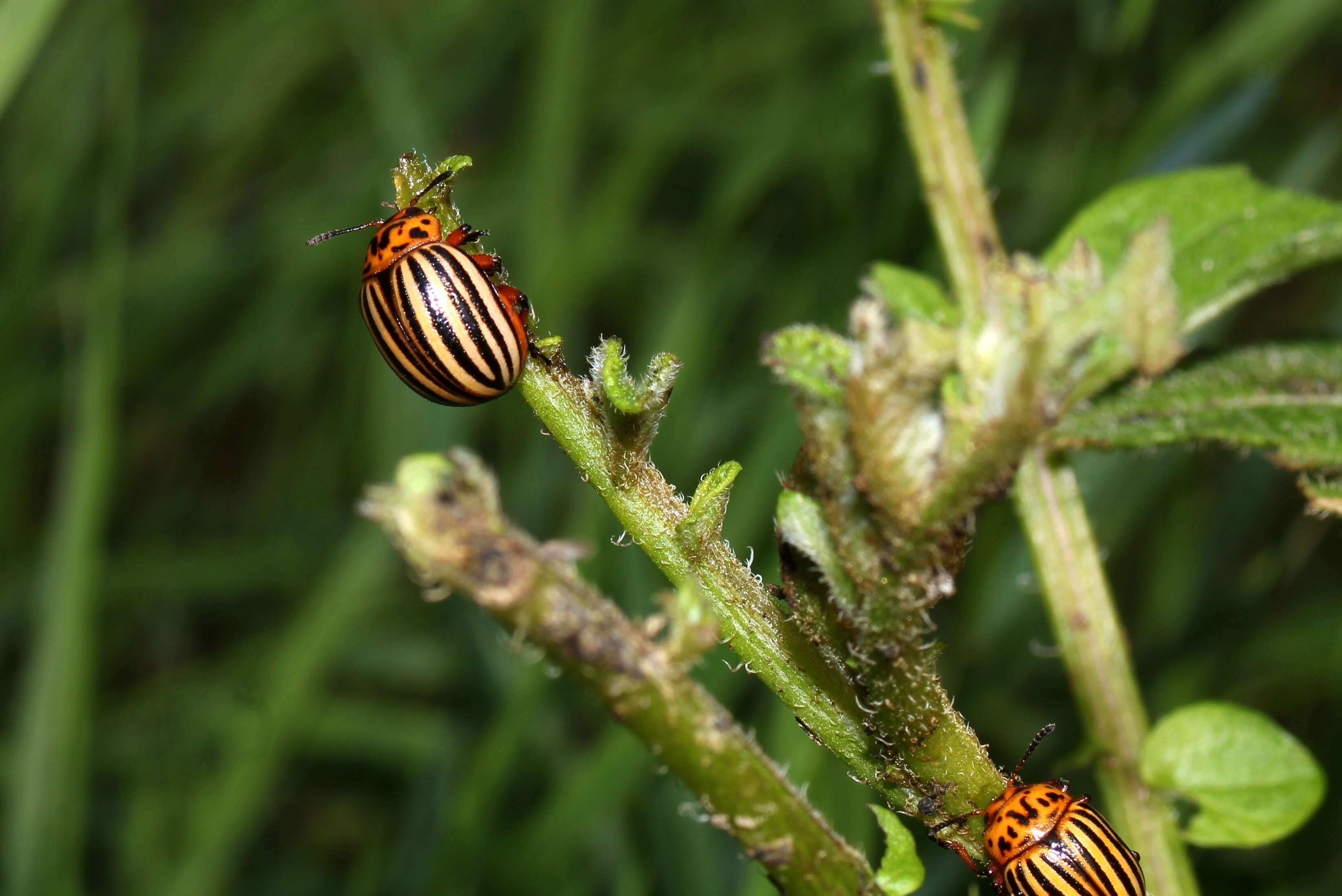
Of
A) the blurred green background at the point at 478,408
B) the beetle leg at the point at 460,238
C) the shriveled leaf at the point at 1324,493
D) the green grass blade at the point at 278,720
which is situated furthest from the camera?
the green grass blade at the point at 278,720

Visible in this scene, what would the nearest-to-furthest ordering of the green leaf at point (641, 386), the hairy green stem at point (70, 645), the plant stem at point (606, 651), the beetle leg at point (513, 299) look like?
the plant stem at point (606, 651) < the green leaf at point (641, 386) < the beetle leg at point (513, 299) < the hairy green stem at point (70, 645)

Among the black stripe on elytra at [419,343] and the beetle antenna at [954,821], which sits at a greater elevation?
the black stripe on elytra at [419,343]

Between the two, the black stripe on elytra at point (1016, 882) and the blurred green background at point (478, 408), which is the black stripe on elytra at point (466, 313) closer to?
the blurred green background at point (478, 408)

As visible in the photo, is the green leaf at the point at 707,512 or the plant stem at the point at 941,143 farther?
the plant stem at the point at 941,143

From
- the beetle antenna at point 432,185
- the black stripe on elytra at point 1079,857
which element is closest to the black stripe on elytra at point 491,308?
the beetle antenna at point 432,185

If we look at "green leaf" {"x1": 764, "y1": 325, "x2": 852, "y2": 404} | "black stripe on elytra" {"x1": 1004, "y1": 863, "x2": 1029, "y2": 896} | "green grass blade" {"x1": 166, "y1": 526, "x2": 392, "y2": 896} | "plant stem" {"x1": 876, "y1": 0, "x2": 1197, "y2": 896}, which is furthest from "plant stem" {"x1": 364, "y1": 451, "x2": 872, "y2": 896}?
"green grass blade" {"x1": 166, "y1": 526, "x2": 392, "y2": 896}

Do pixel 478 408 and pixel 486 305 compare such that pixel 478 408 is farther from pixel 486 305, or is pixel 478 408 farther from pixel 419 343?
pixel 486 305

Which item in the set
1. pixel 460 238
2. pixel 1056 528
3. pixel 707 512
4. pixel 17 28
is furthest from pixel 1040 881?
pixel 17 28
